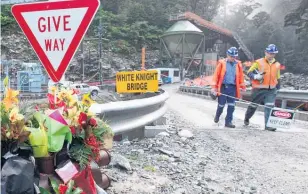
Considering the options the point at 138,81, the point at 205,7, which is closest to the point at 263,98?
the point at 138,81

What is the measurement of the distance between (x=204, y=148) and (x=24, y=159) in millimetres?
3643

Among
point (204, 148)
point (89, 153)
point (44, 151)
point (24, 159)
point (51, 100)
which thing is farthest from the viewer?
point (204, 148)

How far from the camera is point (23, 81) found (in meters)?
26.5

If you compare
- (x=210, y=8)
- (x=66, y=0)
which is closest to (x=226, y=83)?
(x=66, y=0)

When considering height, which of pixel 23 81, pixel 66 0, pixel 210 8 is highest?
pixel 210 8

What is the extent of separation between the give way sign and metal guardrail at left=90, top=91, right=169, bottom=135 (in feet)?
Answer: 2.55

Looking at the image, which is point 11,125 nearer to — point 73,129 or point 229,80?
point 73,129

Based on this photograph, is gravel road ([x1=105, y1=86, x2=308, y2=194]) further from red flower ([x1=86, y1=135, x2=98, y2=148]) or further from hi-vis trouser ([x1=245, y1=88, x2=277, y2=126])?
hi-vis trouser ([x1=245, y1=88, x2=277, y2=126])

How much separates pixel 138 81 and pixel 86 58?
4088 centimetres

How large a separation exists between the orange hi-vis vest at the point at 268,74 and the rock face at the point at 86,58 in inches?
1186

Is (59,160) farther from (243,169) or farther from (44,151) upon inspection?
(243,169)

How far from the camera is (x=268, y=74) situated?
834 centimetres

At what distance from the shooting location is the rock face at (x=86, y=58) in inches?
1662

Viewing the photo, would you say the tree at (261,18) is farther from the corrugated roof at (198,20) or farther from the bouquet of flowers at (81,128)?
the bouquet of flowers at (81,128)
